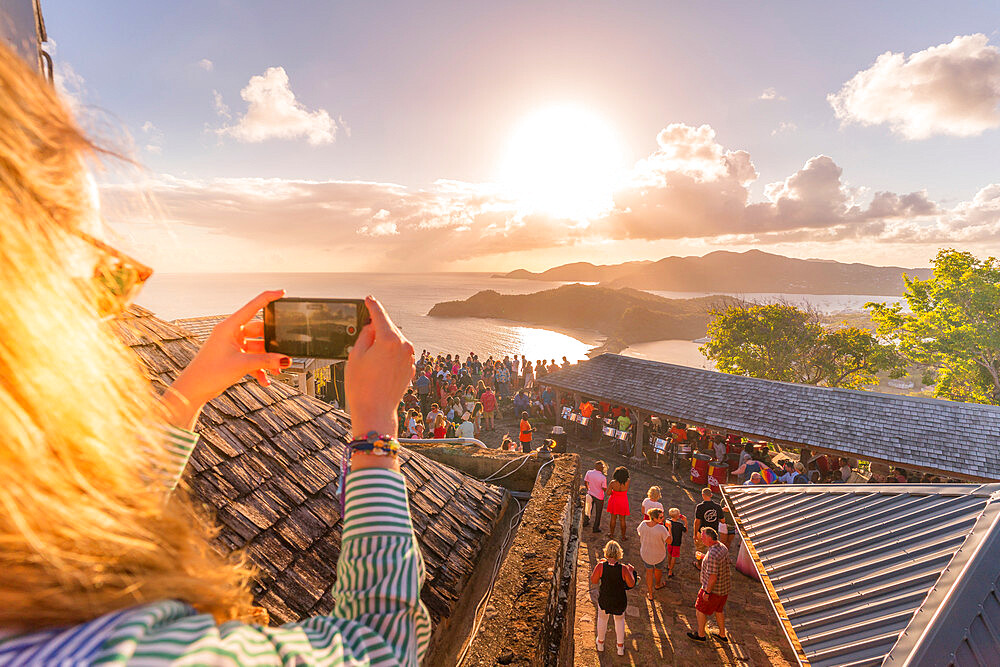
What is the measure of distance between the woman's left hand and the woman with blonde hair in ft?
0.85

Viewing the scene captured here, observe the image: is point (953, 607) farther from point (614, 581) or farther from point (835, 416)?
point (835, 416)

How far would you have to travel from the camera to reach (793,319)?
28094 mm

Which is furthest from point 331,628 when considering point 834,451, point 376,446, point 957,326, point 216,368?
point 957,326

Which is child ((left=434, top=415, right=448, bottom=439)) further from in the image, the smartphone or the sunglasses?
the sunglasses

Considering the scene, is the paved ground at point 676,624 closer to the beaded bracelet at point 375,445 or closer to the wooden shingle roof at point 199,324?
the beaded bracelet at point 375,445

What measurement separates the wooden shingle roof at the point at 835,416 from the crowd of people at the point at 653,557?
5.38m

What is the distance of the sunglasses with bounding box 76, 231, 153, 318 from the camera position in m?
0.85

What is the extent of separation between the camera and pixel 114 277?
3.02ft

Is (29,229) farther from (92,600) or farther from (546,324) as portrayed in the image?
(546,324)

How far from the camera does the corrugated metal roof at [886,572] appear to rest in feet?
10.4

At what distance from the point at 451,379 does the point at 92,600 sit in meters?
16.9

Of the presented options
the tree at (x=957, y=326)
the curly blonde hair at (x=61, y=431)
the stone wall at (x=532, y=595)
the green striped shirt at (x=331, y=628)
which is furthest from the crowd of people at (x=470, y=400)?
the tree at (x=957, y=326)

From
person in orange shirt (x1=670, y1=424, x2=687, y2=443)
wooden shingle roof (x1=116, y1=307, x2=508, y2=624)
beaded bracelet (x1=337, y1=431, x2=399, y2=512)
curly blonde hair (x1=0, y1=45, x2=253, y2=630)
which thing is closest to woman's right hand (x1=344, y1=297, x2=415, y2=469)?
beaded bracelet (x1=337, y1=431, x2=399, y2=512)

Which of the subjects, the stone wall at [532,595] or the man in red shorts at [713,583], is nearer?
the stone wall at [532,595]
